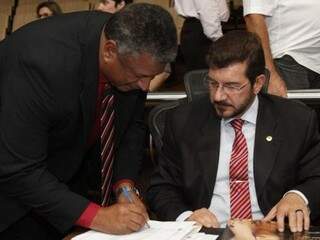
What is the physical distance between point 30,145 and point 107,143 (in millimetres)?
505

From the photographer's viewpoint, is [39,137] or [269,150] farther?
[269,150]

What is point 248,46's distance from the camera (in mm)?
2455

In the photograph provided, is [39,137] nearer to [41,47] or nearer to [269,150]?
[41,47]

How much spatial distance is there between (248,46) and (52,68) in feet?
2.93

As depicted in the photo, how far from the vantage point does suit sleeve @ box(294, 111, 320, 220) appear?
2.27 m

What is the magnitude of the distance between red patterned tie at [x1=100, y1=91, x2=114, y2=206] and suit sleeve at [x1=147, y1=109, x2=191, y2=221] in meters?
0.18

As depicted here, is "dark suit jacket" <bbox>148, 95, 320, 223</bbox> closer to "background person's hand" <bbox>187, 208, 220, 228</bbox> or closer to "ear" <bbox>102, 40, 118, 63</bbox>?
"background person's hand" <bbox>187, 208, 220, 228</bbox>

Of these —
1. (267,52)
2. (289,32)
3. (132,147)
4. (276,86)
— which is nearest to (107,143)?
(132,147)

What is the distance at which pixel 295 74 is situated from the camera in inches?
138

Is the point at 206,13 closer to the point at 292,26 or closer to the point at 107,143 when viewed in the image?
the point at 292,26

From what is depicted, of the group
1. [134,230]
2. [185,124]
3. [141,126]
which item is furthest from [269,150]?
[134,230]

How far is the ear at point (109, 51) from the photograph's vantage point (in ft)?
6.26

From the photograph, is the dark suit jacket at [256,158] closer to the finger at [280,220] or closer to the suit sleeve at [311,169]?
the suit sleeve at [311,169]

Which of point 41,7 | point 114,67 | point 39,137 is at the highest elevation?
point 114,67
